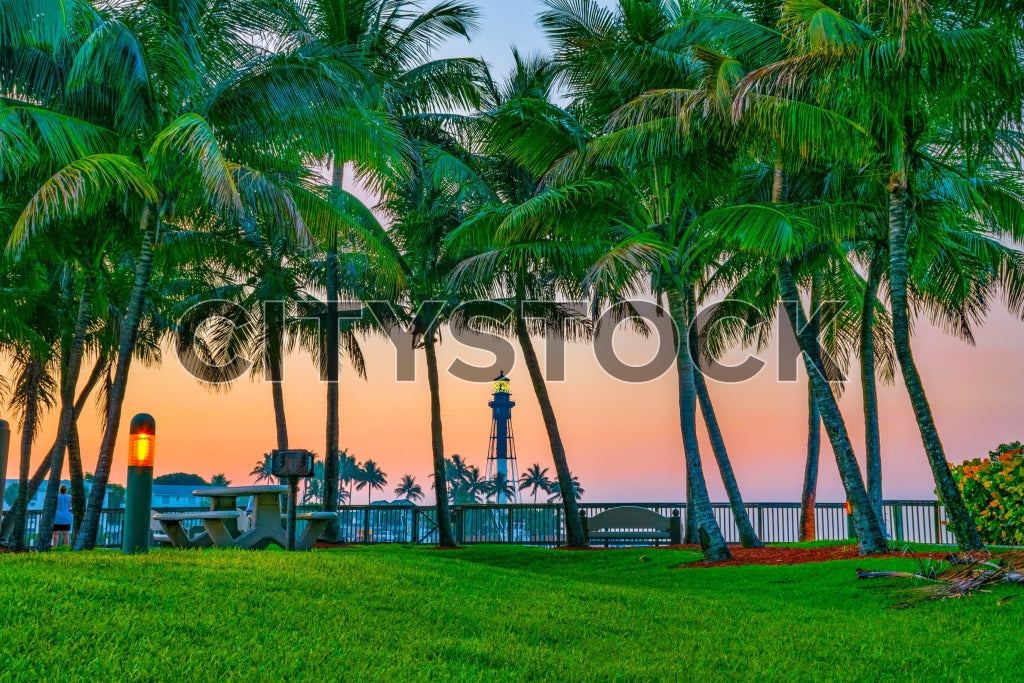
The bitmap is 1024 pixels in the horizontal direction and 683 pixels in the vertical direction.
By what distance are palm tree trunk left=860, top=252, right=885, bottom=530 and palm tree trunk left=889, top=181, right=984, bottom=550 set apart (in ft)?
11.0

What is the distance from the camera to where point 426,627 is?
267 inches

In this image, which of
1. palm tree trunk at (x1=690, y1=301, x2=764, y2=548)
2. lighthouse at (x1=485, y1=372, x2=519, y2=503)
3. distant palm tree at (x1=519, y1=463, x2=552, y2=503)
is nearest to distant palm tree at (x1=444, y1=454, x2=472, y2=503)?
distant palm tree at (x1=519, y1=463, x2=552, y2=503)

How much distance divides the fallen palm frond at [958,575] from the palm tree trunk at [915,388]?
570 mm

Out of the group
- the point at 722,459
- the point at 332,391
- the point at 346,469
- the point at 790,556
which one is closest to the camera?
the point at 790,556

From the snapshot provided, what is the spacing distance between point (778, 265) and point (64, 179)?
32.5 feet

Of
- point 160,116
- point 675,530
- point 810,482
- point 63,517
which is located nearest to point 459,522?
point 675,530

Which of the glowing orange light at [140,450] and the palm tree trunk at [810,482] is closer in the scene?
the glowing orange light at [140,450]

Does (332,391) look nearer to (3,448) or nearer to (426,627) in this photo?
(3,448)

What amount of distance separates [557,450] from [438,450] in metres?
2.73

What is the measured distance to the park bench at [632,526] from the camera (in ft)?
64.9

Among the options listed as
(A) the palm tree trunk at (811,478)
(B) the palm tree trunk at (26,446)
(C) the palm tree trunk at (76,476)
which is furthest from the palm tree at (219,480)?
(A) the palm tree trunk at (811,478)

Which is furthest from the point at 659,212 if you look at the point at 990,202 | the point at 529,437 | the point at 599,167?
the point at 529,437

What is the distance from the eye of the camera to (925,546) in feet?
47.1

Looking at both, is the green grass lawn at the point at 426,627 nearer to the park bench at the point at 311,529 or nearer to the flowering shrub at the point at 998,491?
the park bench at the point at 311,529
